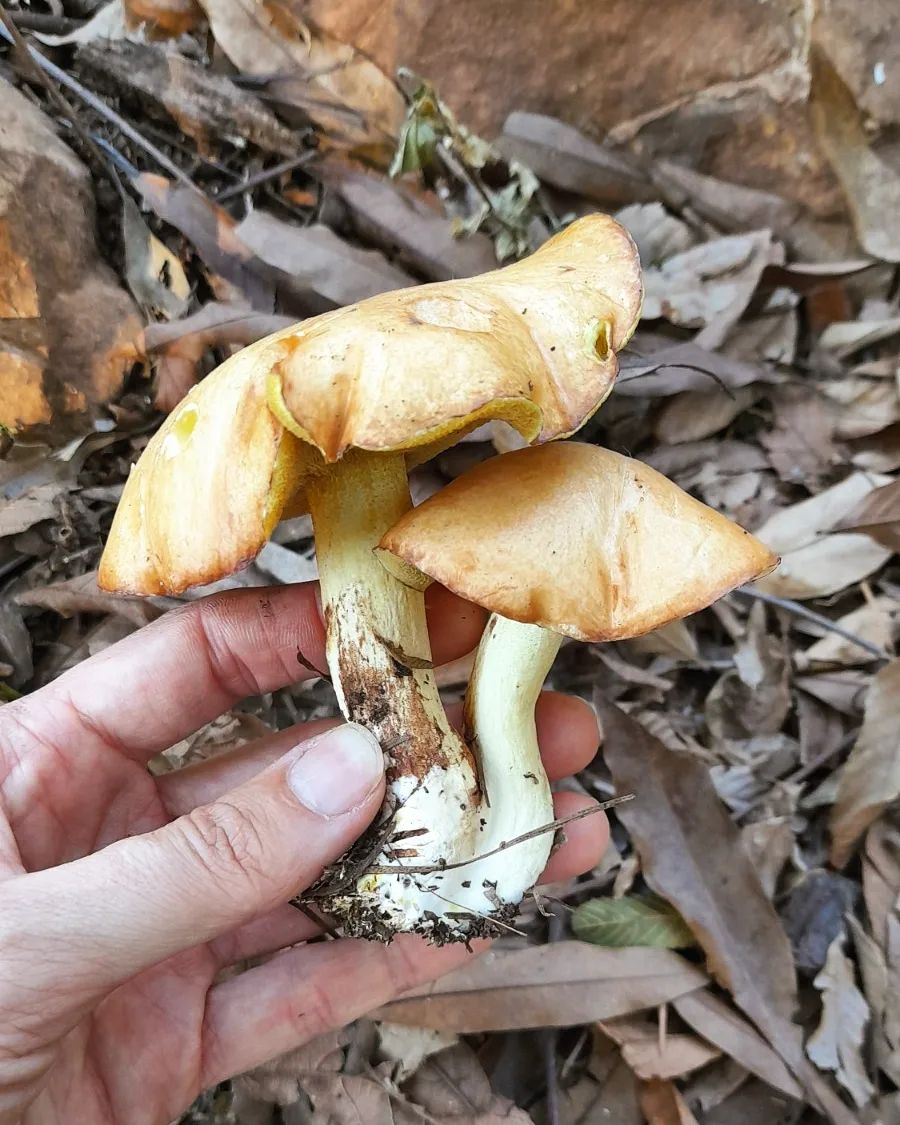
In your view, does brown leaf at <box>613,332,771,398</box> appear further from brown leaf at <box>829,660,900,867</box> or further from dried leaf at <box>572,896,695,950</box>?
dried leaf at <box>572,896,695,950</box>

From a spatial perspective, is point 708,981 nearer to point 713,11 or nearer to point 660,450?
point 660,450

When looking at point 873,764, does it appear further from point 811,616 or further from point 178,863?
point 178,863

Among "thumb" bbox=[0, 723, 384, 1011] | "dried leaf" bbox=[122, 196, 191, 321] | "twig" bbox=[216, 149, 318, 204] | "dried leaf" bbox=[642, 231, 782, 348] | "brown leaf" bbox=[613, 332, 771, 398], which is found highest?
"twig" bbox=[216, 149, 318, 204]

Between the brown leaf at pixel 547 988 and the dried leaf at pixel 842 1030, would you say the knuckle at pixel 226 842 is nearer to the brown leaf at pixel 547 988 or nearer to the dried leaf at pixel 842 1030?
the brown leaf at pixel 547 988

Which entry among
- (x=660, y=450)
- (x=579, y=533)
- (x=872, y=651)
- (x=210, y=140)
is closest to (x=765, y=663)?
(x=872, y=651)

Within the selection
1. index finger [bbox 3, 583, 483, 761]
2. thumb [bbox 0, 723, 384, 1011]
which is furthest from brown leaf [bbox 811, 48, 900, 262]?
thumb [bbox 0, 723, 384, 1011]
